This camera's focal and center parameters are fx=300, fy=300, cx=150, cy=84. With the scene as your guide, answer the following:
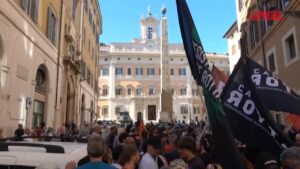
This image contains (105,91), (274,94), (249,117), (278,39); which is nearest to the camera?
(249,117)

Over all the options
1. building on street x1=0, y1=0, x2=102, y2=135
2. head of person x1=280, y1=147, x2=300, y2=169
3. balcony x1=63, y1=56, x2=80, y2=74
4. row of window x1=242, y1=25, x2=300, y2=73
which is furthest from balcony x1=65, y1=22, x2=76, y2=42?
head of person x1=280, y1=147, x2=300, y2=169

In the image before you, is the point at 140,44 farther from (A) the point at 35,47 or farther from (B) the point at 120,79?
(A) the point at 35,47

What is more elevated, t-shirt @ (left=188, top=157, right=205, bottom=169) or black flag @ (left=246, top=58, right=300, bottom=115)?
black flag @ (left=246, top=58, right=300, bottom=115)

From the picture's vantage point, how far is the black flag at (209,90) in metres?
2.86

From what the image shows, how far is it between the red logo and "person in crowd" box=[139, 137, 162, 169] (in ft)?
38.8

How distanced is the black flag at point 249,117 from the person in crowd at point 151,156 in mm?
1168

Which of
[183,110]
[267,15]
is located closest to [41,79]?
[267,15]

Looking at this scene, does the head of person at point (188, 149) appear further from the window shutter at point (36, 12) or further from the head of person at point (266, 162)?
the window shutter at point (36, 12)

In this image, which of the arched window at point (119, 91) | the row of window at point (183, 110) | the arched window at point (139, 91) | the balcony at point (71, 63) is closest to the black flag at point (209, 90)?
the balcony at point (71, 63)

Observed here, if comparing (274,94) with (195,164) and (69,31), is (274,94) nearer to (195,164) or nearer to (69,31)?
(195,164)

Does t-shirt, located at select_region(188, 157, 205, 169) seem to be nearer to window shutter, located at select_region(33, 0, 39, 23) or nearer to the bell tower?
window shutter, located at select_region(33, 0, 39, 23)

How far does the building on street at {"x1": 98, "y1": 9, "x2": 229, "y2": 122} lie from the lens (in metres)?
68.5

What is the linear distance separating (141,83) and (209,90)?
67.2 meters

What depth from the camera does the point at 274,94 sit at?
5094 mm
